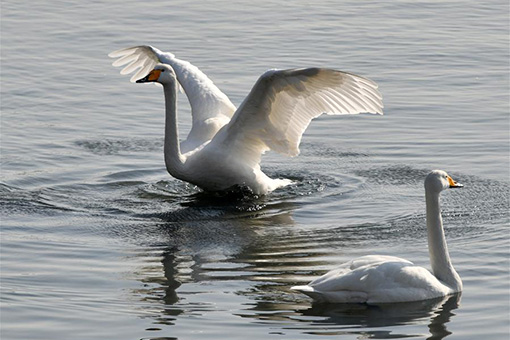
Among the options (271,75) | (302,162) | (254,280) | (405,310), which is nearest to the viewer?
(405,310)

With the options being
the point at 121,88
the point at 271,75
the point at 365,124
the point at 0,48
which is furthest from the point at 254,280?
the point at 0,48

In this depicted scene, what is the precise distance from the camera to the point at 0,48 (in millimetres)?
20312

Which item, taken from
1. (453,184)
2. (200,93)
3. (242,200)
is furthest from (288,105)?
(453,184)

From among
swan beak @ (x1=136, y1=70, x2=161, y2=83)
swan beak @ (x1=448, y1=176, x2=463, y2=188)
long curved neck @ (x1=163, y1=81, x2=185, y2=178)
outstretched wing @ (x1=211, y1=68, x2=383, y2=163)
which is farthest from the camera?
swan beak @ (x1=136, y1=70, x2=161, y2=83)

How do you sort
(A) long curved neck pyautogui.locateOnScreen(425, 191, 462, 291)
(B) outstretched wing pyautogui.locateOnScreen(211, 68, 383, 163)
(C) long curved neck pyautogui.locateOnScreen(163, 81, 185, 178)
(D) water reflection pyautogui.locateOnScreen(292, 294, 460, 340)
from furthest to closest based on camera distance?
(C) long curved neck pyautogui.locateOnScreen(163, 81, 185, 178)
(B) outstretched wing pyautogui.locateOnScreen(211, 68, 383, 163)
(A) long curved neck pyautogui.locateOnScreen(425, 191, 462, 291)
(D) water reflection pyautogui.locateOnScreen(292, 294, 460, 340)

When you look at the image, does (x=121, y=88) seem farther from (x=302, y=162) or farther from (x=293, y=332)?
(x=293, y=332)

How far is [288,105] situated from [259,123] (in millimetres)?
377

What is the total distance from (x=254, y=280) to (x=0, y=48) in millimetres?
11472

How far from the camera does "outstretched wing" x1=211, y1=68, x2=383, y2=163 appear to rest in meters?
12.8

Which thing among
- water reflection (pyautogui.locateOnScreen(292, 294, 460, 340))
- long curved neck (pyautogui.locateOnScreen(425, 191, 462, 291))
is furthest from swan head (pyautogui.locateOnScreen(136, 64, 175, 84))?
water reflection (pyautogui.locateOnScreen(292, 294, 460, 340))

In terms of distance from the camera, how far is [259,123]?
13375 millimetres

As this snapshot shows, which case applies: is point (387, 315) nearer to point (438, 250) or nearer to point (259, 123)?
point (438, 250)

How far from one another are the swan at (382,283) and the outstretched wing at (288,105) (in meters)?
3.38

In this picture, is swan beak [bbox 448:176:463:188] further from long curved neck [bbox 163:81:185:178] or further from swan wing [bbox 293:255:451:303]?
long curved neck [bbox 163:81:185:178]
